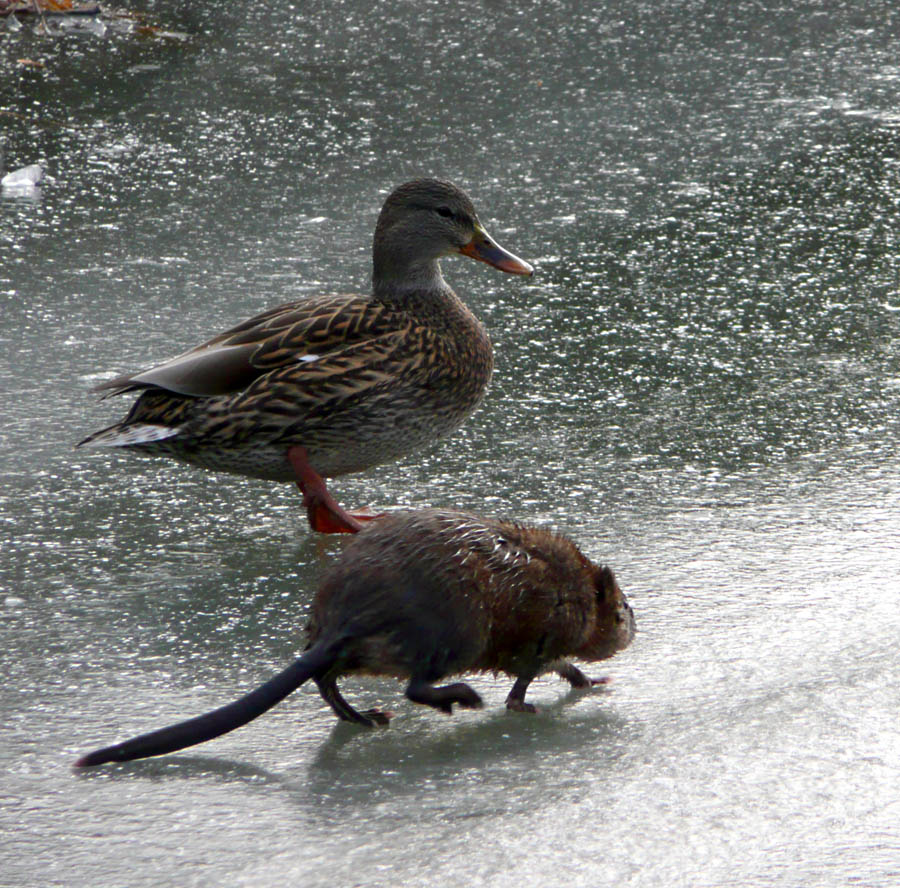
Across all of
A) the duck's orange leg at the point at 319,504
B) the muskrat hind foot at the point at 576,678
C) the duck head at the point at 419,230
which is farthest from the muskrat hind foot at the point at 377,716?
the duck head at the point at 419,230

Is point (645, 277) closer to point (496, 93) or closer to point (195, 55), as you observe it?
point (496, 93)

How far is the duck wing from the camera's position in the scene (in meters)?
3.82

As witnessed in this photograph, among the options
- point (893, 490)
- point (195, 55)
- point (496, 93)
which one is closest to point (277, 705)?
point (893, 490)

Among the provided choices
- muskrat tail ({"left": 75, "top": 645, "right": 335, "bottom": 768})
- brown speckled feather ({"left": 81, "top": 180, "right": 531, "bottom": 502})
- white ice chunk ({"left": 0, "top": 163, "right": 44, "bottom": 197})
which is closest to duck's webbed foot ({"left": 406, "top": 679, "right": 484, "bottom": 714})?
muskrat tail ({"left": 75, "top": 645, "right": 335, "bottom": 768})

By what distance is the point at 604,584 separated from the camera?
3.09m

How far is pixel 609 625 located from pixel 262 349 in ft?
4.33

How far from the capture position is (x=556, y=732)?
111 inches

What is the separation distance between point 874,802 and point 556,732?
63 centimetres

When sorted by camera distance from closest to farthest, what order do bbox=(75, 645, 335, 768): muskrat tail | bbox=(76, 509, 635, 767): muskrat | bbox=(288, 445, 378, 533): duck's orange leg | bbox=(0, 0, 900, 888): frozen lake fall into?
bbox=(0, 0, 900, 888): frozen lake, bbox=(75, 645, 335, 768): muskrat tail, bbox=(76, 509, 635, 767): muskrat, bbox=(288, 445, 378, 533): duck's orange leg

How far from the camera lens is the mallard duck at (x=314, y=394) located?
12.3ft

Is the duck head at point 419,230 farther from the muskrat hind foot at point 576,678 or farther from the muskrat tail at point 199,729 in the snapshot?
the muskrat tail at point 199,729

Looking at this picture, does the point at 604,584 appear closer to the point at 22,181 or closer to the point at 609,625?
the point at 609,625

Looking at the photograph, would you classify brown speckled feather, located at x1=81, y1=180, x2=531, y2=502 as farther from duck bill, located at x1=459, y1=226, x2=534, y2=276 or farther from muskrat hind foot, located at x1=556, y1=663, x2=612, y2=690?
muskrat hind foot, located at x1=556, y1=663, x2=612, y2=690

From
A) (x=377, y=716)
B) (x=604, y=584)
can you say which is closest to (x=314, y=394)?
(x=604, y=584)
